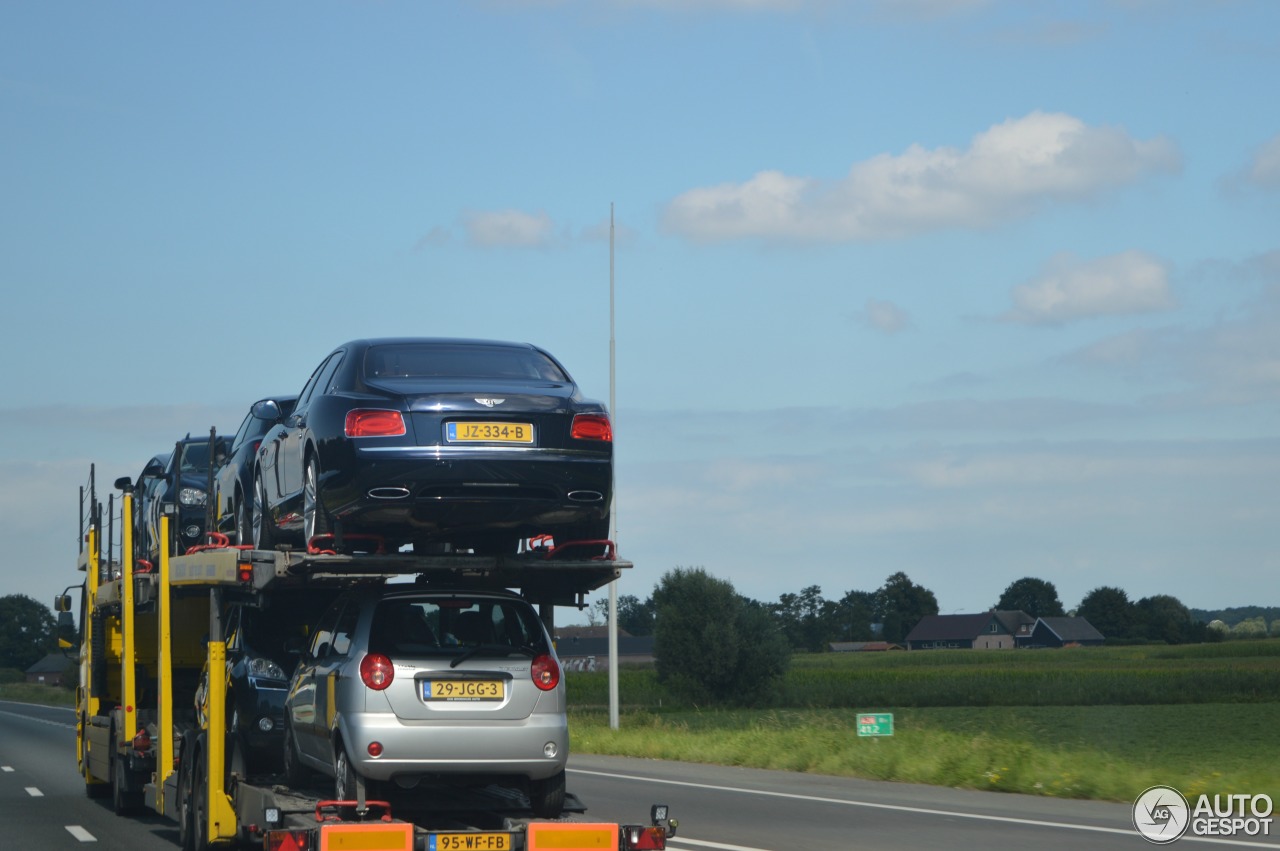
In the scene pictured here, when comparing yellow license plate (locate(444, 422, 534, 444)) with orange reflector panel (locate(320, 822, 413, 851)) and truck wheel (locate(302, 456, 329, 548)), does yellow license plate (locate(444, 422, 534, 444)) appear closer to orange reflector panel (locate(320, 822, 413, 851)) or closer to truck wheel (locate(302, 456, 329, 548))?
truck wheel (locate(302, 456, 329, 548))

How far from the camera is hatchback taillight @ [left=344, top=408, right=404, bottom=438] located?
8.94 meters

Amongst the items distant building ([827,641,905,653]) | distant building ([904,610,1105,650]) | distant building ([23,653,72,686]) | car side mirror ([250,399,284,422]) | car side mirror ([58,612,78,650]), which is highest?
car side mirror ([250,399,284,422])

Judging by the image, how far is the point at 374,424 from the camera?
898 cm

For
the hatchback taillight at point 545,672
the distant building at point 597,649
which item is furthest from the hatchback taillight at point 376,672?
the distant building at point 597,649

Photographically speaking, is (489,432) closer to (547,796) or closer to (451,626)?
(451,626)

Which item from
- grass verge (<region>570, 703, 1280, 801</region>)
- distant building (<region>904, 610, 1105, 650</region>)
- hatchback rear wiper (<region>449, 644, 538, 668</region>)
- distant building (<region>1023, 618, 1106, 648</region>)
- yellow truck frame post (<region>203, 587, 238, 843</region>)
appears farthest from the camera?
distant building (<region>904, 610, 1105, 650</region>)

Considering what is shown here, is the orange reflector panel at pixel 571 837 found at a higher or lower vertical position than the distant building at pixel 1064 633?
higher

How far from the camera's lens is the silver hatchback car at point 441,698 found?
838cm

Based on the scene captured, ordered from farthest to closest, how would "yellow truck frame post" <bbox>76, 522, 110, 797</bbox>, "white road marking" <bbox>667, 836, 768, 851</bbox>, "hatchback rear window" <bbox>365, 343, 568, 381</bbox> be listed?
"yellow truck frame post" <bbox>76, 522, 110, 797</bbox>
"white road marking" <bbox>667, 836, 768, 851</bbox>
"hatchback rear window" <bbox>365, 343, 568, 381</bbox>

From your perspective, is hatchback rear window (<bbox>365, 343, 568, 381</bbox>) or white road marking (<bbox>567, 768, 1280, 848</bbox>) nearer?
hatchback rear window (<bbox>365, 343, 568, 381</bbox>)

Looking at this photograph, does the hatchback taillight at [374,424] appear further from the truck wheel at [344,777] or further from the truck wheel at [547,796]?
the truck wheel at [547,796]

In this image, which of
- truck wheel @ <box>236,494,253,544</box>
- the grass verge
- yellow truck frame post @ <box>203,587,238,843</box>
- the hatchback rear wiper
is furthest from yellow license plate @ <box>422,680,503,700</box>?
the grass verge

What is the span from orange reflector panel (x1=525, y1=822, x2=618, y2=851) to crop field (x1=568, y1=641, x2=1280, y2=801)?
9.59m

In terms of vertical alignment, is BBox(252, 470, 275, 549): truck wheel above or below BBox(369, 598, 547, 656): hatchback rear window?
above
